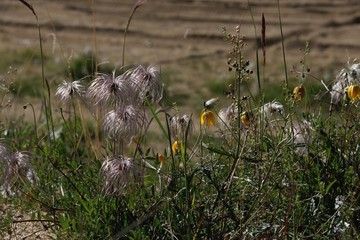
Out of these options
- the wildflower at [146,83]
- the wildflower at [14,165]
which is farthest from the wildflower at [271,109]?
the wildflower at [14,165]

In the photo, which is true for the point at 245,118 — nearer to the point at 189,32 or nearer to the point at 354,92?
the point at 354,92

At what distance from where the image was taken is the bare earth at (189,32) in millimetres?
10055

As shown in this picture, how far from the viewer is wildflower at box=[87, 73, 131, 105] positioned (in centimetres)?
347

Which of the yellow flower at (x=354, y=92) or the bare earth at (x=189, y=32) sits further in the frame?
the bare earth at (x=189, y=32)

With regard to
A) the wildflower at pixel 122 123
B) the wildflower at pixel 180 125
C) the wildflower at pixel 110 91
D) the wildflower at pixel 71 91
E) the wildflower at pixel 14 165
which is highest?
the wildflower at pixel 110 91

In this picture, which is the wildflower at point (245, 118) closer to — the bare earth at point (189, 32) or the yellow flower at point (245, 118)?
the yellow flower at point (245, 118)

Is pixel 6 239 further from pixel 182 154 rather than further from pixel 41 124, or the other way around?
pixel 41 124

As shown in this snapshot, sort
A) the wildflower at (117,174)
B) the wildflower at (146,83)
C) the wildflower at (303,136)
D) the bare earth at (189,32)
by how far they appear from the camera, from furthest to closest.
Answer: the bare earth at (189,32) < the wildflower at (303,136) < the wildflower at (146,83) < the wildflower at (117,174)

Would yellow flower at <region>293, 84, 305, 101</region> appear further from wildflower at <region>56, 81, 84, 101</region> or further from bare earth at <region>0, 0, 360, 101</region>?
bare earth at <region>0, 0, 360, 101</region>

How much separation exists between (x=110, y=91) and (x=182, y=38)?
7613 millimetres

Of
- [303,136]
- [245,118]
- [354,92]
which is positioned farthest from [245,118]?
[354,92]

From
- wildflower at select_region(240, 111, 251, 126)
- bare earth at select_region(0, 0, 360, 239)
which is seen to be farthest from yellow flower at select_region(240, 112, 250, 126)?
bare earth at select_region(0, 0, 360, 239)

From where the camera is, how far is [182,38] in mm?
11047

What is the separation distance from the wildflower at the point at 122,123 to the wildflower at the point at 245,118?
38 centimetres
